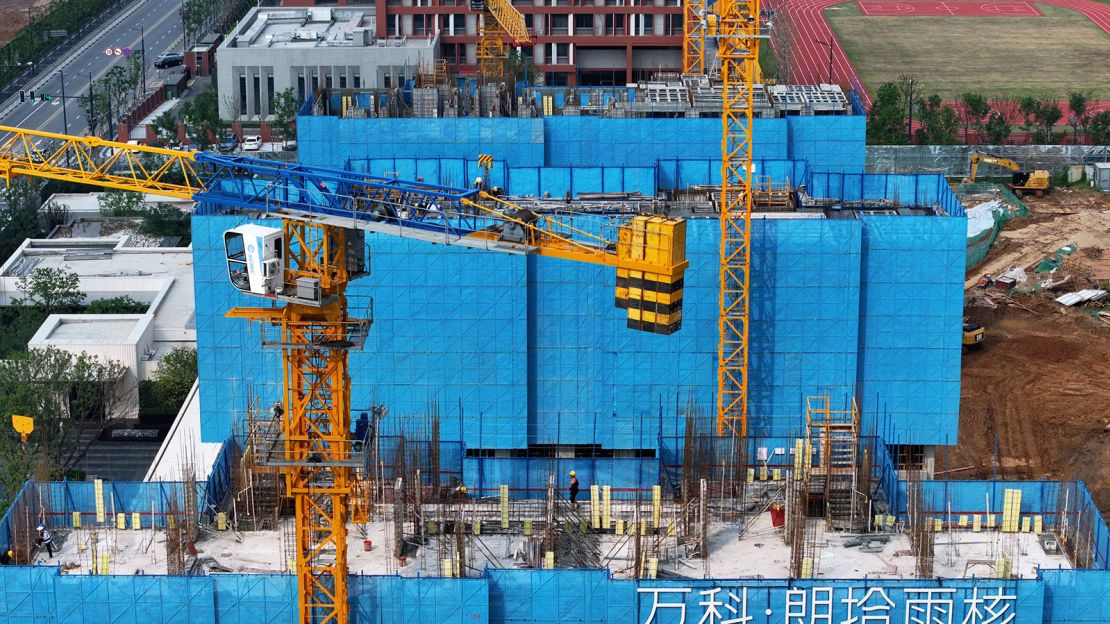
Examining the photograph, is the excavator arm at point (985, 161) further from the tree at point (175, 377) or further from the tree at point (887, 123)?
the tree at point (175, 377)

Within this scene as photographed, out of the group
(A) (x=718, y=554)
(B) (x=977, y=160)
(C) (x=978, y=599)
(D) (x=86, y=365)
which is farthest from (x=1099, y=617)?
(B) (x=977, y=160)

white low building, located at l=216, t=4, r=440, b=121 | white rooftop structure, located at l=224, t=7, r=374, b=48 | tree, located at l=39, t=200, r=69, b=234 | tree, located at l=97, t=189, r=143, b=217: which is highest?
white rooftop structure, located at l=224, t=7, r=374, b=48

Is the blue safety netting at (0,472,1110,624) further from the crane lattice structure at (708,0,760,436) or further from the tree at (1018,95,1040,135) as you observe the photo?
the tree at (1018,95,1040,135)

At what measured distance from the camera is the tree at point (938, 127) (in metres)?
175

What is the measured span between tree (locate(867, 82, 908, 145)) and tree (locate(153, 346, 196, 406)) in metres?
71.7

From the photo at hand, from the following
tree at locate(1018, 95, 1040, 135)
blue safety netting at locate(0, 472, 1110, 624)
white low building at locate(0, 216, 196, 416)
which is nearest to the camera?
blue safety netting at locate(0, 472, 1110, 624)

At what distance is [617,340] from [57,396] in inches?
1301

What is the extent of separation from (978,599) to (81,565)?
31664 mm

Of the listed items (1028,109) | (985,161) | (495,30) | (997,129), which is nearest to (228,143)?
(495,30)

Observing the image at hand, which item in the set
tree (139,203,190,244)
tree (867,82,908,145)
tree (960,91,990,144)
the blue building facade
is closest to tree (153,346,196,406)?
the blue building facade

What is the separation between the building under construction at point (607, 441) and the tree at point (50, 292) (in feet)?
61.3

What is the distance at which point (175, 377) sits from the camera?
386 ft

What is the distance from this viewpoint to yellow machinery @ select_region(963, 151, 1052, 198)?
6329 inches

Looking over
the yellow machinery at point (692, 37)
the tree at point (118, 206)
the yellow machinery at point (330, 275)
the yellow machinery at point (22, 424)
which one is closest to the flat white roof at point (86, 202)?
the tree at point (118, 206)
